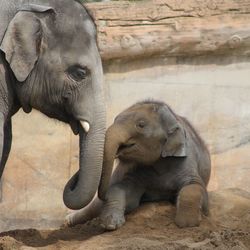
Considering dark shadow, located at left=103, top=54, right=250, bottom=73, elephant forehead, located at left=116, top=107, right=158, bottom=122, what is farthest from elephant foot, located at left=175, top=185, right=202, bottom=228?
dark shadow, located at left=103, top=54, right=250, bottom=73

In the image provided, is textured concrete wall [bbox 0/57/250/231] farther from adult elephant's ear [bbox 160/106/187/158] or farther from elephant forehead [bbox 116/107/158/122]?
elephant forehead [bbox 116/107/158/122]

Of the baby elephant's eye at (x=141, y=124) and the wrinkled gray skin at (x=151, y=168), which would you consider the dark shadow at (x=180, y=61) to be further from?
the baby elephant's eye at (x=141, y=124)

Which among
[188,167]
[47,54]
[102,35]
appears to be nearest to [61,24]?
[47,54]

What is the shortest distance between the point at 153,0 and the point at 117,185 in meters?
3.64

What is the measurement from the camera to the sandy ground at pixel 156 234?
707 centimetres

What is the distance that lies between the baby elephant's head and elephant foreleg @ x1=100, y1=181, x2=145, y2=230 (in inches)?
7.9

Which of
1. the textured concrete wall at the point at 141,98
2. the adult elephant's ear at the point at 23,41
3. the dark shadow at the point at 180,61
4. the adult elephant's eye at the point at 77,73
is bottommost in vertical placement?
the textured concrete wall at the point at 141,98

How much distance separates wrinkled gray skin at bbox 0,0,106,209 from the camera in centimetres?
692

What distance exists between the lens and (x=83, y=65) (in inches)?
276

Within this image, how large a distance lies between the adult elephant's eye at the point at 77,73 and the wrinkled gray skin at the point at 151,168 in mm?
621

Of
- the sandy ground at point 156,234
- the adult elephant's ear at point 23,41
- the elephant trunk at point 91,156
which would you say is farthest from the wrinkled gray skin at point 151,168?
the adult elephant's ear at point 23,41

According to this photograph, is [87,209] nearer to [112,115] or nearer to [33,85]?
[33,85]

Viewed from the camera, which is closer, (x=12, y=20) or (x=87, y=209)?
(x=12, y=20)

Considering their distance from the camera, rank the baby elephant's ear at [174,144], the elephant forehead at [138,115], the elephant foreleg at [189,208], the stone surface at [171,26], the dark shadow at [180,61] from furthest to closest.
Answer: the dark shadow at [180,61]
the stone surface at [171,26]
the baby elephant's ear at [174,144]
the elephant forehead at [138,115]
the elephant foreleg at [189,208]
